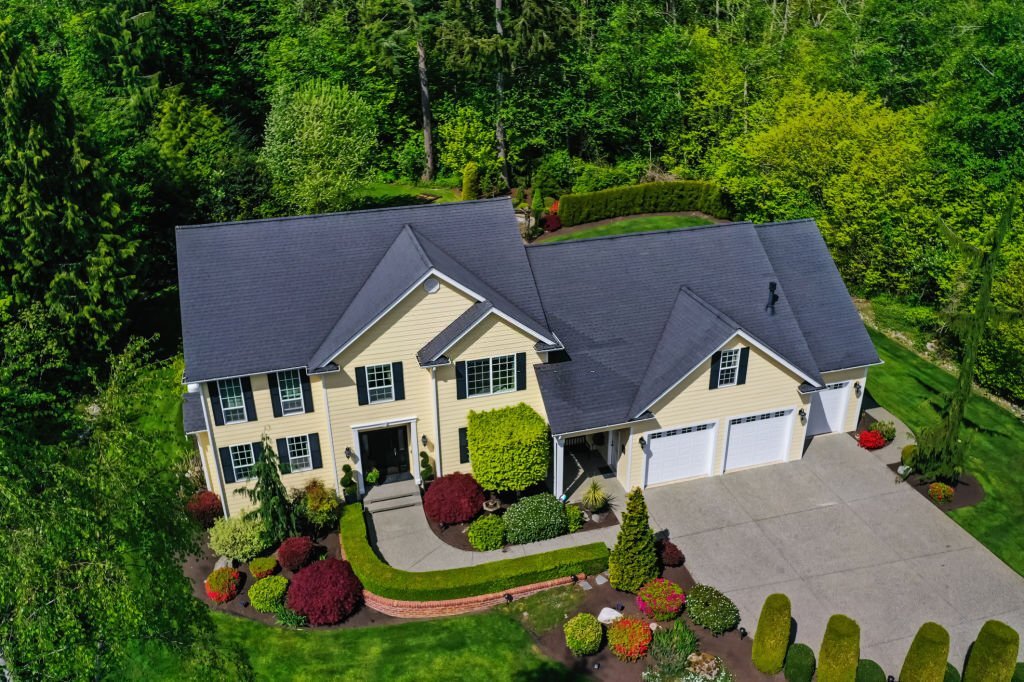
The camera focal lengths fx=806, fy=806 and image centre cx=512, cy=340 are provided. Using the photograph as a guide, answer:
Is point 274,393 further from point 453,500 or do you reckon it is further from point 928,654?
point 928,654

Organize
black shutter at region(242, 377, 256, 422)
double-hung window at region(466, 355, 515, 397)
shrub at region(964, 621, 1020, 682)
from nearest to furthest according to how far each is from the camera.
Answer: shrub at region(964, 621, 1020, 682) < black shutter at region(242, 377, 256, 422) < double-hung window at region(466, 355, 515, 397)

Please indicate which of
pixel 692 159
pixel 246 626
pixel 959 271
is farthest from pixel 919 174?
pixel 246 626

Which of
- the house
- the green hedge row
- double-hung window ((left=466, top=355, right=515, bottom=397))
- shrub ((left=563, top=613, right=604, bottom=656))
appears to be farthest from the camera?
the green hedge row

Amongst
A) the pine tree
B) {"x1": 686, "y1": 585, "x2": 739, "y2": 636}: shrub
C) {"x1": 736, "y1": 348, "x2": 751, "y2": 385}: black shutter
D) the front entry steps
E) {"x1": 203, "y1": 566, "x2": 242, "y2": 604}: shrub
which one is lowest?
the front entry steps

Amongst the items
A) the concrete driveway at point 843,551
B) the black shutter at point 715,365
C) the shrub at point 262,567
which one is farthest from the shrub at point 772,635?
the shrub at point 262,567

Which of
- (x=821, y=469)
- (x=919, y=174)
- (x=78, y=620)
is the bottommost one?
(x=821, y=469)

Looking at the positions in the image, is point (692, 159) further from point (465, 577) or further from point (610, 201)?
point (465, 577)

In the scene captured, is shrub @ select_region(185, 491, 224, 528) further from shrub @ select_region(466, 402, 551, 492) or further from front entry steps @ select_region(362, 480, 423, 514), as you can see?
shrub @ select_region(466, 402, 551, 492)

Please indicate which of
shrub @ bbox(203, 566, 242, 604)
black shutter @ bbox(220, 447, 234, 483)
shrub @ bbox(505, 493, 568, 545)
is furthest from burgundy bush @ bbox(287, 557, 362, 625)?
shrub @ bbox(505, 493, 568, 545)
